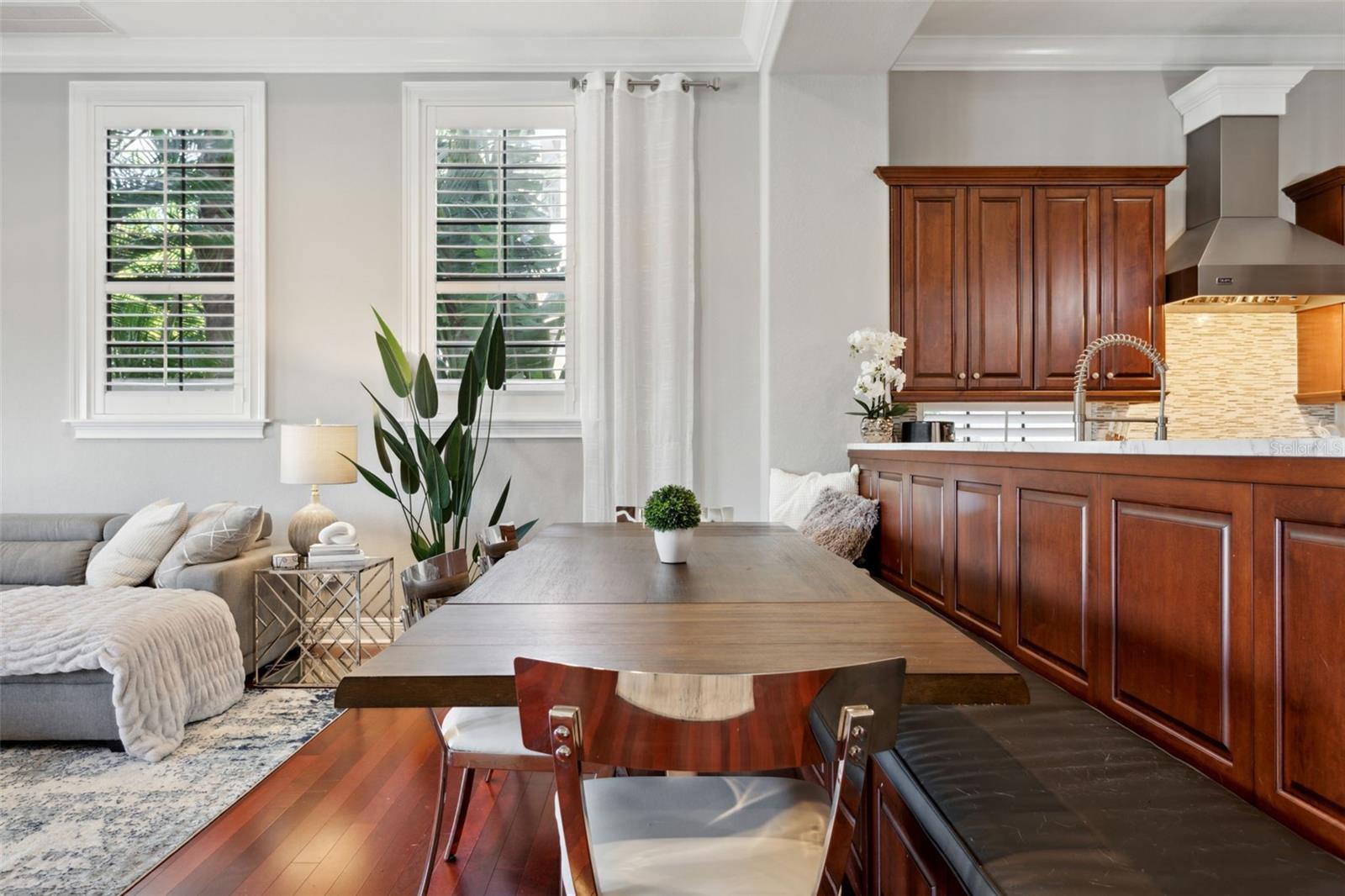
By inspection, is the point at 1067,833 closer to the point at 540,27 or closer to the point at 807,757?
the point at 807,757

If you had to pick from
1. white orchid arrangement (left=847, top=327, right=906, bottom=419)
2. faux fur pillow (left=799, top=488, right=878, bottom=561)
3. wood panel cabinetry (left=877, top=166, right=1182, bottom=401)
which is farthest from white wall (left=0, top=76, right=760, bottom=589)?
faux fur pillow (left=799, top=488, right=878, bottom=561)

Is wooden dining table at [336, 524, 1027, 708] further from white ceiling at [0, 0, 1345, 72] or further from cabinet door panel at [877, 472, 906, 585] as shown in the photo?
white ceiling at [0, 0, 1345, 72]

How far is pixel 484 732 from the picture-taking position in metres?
1.69

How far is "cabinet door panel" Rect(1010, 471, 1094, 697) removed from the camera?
1688 mm

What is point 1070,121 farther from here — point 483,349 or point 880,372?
point 483,349

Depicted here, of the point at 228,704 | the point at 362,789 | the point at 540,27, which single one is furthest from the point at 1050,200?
the point at 228,704

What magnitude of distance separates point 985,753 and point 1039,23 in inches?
160

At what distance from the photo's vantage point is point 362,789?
2393mm

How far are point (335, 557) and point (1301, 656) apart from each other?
3492 mm

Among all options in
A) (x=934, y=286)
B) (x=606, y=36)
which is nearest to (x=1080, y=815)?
(x=934, y=286)

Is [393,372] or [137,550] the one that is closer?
[137,550]

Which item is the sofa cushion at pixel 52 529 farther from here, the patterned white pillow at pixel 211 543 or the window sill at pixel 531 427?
the window sill at pixel 531 427

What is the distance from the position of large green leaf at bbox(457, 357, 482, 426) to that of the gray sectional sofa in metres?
1.13

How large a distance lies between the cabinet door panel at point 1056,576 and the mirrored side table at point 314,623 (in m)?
Result: 2.69
